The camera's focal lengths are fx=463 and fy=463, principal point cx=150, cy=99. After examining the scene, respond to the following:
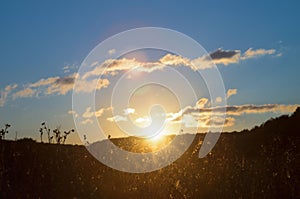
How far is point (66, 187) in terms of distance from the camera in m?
11.5

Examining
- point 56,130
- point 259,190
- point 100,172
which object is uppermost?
point 56,130

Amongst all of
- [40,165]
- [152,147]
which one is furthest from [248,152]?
[40,165]

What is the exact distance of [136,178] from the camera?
12586 millimetres

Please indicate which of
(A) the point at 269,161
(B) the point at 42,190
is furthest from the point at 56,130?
(A) the point at 269,161

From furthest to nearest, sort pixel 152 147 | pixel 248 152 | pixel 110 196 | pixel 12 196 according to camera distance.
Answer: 1. pixel 248 152
2. pixel 152 147
3. pixel 110 196
4. pixel 12 196

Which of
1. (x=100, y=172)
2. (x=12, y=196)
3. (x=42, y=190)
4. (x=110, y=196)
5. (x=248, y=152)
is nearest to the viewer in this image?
(x=12, y=196)

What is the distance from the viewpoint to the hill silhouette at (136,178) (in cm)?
1128

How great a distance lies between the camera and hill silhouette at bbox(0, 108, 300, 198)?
1128 cm

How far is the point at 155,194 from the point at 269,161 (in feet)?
13.3

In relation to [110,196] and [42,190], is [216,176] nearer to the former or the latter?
[110,196]

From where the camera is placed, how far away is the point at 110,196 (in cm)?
1170

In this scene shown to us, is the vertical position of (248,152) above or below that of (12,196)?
above

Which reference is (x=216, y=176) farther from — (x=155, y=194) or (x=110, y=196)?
(x=110, y=196)

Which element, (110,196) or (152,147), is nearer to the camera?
(110,196)
